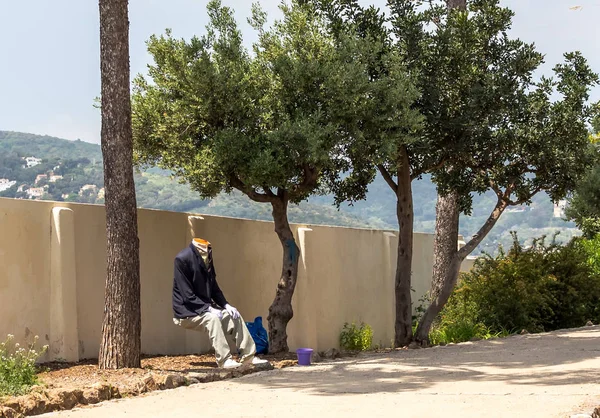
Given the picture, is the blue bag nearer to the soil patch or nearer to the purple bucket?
the soil patch

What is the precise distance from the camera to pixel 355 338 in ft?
49.6

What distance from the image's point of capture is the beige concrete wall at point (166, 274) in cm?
984

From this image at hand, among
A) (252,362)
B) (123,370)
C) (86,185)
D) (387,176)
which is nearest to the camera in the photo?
(123,370)

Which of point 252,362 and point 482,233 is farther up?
point 482,233

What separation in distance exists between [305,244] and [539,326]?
17.5ft

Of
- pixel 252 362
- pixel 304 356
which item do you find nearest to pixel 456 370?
pixel 304 356

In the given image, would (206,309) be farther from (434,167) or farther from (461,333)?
(461,333)

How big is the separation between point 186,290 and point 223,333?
2.17 ft

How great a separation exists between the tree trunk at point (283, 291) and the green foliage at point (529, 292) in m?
5.15

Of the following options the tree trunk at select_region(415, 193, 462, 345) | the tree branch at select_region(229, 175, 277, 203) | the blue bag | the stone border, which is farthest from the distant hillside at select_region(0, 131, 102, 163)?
the stone border

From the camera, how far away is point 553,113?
46.2ft

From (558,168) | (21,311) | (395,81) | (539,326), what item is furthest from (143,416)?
(539,326)

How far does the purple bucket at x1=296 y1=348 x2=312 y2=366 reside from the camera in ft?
34.8

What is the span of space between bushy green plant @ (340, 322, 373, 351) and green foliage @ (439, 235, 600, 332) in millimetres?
1991
